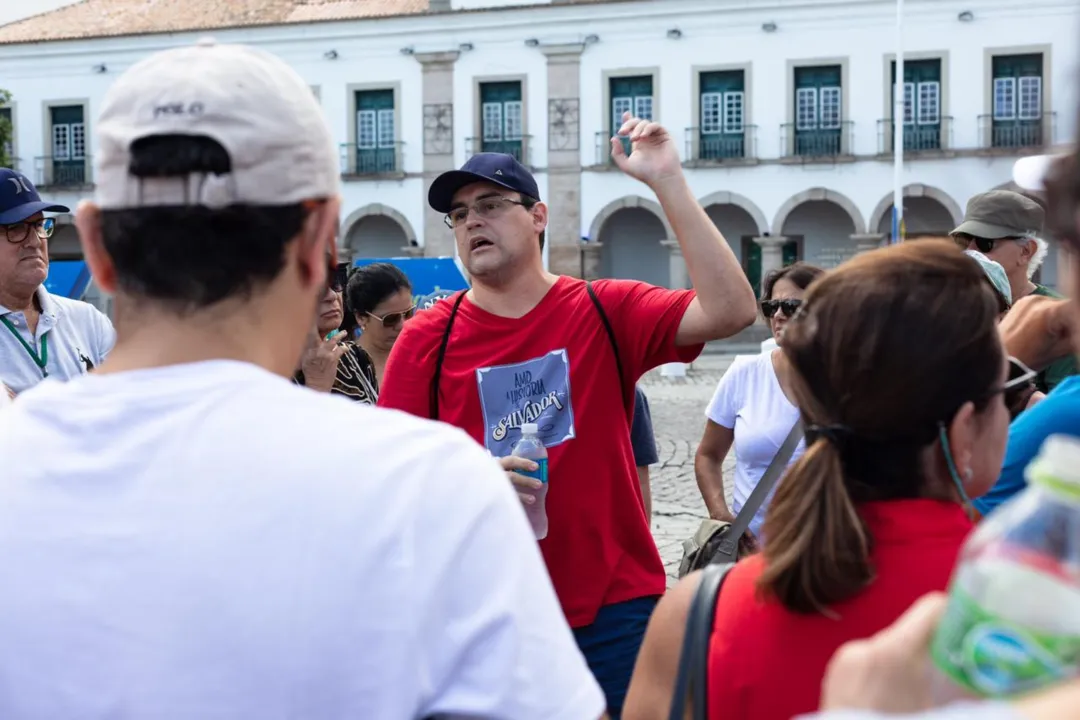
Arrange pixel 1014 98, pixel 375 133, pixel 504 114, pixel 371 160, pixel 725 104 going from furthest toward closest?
pixel 371 160, pixel 375 133, pixel 504 114, pixel 725 104, pixel 1014 98

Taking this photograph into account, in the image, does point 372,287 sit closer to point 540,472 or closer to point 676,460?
point 540,472

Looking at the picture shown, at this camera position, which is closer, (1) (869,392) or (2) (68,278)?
(1) (869,392)

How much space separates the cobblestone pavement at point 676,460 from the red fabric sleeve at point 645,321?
3487mm

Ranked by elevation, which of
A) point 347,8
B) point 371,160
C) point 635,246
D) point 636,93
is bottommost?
point 635,246

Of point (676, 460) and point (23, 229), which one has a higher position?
point (23, 229)

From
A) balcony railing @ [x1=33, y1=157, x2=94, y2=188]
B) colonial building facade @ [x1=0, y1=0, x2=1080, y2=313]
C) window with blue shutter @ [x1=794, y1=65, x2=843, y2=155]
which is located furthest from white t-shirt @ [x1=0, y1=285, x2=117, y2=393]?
balcony railing @ [x1=33, y1=157, x2=94, y2=188]

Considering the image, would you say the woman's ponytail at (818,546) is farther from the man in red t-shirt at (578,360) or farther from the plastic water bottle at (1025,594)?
the man in red t-shirt at (578,360)

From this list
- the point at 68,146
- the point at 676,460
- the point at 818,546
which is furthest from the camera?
the point at 68,146

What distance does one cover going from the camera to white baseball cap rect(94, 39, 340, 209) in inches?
50.4

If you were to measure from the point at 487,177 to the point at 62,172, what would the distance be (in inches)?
1424

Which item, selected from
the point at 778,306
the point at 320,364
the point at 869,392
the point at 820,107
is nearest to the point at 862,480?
the point at 869,392

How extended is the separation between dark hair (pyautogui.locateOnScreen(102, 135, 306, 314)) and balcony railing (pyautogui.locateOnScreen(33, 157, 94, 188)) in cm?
3737

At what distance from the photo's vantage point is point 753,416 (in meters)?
4.37

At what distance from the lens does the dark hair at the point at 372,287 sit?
5145mm
